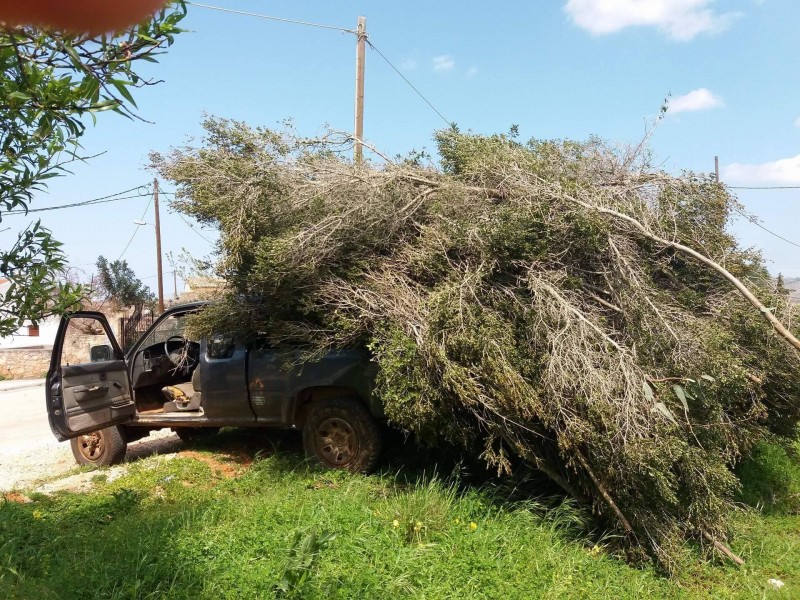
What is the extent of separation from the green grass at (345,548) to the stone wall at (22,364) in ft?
73.8

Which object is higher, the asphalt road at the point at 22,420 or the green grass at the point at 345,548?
the green grass at the point at 345,548

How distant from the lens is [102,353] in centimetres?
688

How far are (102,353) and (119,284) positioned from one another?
23.5 m

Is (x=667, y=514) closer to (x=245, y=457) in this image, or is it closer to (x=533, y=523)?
(x=533, y=523)

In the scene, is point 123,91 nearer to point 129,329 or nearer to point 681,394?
→ point 681,394

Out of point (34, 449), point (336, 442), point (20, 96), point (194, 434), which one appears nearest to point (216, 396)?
point (336, 442)

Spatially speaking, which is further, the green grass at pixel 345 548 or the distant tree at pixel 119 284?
the distant tree at pixel 119 284

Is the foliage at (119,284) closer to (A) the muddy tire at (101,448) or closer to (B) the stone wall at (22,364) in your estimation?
(B) the stone wall at (22,364)

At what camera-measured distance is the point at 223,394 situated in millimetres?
6816

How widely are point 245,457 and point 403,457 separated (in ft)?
6.91

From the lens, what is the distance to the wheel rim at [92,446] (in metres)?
7.52

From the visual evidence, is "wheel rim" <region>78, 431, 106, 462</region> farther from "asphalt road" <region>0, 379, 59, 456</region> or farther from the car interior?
"asphalt road" <region>0, 379, 59, 456</region>

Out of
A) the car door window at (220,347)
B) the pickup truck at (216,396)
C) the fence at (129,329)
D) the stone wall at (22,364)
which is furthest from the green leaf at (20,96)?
the stone wall at (22,364)

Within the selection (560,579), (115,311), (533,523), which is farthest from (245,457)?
(115,311)
